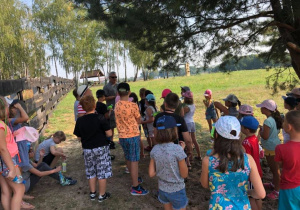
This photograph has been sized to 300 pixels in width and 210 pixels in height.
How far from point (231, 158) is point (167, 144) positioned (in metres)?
0.68

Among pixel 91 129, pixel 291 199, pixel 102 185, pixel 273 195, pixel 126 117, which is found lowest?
pixel 273 195

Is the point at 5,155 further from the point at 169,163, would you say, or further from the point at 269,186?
the point at 269,186

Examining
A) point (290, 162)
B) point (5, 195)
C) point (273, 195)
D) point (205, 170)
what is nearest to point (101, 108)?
point (5, 195)

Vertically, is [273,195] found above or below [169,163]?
below

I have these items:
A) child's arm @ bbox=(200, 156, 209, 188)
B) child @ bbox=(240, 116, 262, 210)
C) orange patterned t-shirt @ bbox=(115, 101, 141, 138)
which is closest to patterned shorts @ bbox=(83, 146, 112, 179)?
orange patterned t-shirt @ bbox=(115, 101, 141, 138)

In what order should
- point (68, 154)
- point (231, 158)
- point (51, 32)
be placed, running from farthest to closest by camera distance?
1. point (51, 32)
2. point (68, 154)
3. point (231, 158)

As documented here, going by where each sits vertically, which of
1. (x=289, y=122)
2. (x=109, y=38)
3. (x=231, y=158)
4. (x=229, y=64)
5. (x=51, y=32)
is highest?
(x=51, y=32)

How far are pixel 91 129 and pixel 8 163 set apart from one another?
1.01 m

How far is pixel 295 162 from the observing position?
1.98 meters

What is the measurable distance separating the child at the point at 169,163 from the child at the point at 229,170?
0.41 meters

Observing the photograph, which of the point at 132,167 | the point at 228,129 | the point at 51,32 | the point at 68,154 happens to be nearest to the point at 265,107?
the point at 228,129

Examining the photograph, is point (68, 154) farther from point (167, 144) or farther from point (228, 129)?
point (228, 129)

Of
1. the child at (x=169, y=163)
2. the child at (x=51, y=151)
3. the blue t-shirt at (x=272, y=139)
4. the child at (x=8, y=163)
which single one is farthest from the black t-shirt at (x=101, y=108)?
the blue t-shirt at (x=272, y=139)

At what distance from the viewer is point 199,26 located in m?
3.68
